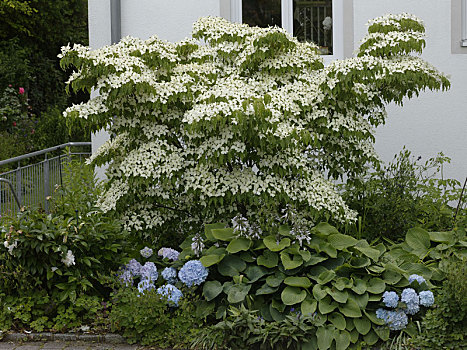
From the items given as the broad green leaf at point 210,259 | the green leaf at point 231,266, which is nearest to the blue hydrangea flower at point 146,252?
the broad green leaf at point 210,259

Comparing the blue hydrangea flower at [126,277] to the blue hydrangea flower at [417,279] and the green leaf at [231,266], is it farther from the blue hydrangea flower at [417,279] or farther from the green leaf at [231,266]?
the blue hydrangea flower at [417,279]

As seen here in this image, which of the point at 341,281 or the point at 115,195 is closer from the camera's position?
the point at 341,281

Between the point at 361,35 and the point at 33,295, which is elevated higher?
the point at 361,35

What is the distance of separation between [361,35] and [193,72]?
2.88 m

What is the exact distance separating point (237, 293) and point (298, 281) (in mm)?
476

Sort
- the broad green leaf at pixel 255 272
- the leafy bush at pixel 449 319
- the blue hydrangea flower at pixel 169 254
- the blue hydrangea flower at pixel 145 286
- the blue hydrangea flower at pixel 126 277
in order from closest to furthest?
the leafy bush at pixel 449 319 → the broad green leaf at pixel 255 272 → the blue hydrangea flower at pixel 145 286 → the blue hydrangea flower at pixel 126 277 → the blue hydrangea flower at pixel 169 254

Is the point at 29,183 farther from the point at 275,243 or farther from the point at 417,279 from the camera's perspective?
the point at 417,279

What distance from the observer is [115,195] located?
5652mm

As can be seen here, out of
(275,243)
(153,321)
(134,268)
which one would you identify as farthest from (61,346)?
(275,243)

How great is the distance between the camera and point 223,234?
541 centimetres

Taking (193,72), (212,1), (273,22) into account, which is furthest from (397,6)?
(193,72)

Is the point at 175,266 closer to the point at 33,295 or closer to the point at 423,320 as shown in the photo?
the point at 33,295

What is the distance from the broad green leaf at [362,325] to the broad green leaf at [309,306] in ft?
1.03

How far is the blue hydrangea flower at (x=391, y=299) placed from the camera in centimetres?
486
